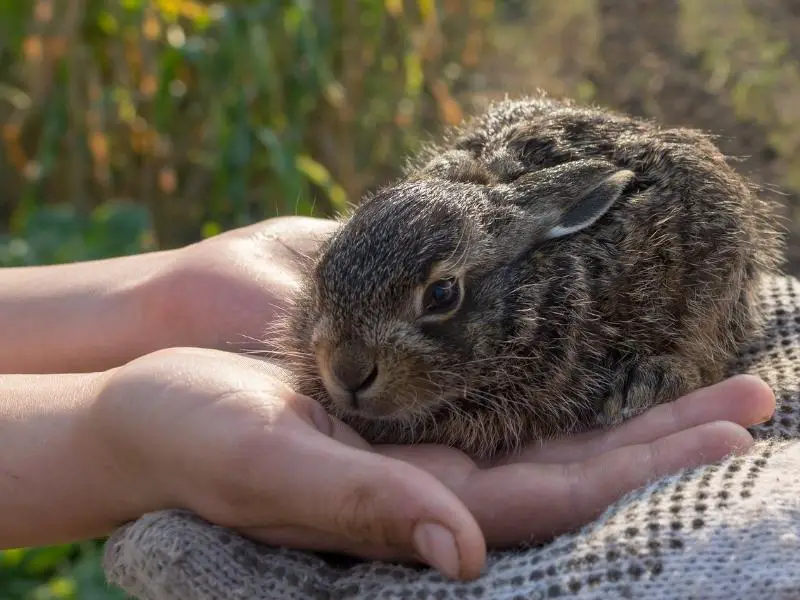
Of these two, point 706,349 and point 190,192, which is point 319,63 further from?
point 706,349

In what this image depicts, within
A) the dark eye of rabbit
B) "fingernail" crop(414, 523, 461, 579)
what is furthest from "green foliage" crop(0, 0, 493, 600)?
"fingernail" crop(414, 523, 461, 579)

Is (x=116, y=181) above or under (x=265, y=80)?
under

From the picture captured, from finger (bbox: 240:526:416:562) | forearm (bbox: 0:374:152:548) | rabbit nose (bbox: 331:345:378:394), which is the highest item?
rabbit nose (bbox: 331:345:378:394)

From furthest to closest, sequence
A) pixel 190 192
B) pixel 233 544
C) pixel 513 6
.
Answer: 1. pixel 513 6
2. pixel 190 192
3. pixel 233 544

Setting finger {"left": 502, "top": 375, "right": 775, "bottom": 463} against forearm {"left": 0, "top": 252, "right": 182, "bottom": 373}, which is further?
forearm {"left": 0, "top": 252, "right": 182, "bottom": 373}

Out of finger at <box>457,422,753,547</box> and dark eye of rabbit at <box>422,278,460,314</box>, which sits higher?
dark eye of rabbit at <box>422,278,460,314</box>

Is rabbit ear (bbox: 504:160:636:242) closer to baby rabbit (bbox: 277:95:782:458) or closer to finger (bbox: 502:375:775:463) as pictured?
baby rabbit (bbox: 277:95:782:458)

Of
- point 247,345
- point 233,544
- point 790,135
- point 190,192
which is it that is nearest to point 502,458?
point 233,544
